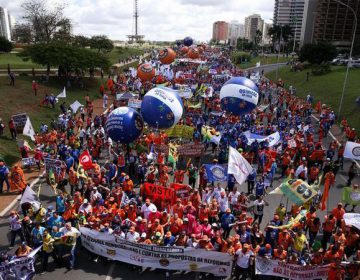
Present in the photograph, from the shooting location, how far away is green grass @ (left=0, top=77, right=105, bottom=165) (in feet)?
67.6

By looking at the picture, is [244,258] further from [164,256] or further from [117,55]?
[117,55]

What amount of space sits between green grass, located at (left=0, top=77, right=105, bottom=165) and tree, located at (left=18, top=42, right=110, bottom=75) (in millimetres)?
2284

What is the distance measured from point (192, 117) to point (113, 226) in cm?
1515

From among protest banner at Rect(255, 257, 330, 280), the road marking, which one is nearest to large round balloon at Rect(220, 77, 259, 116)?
protest banner at Rect(255, 257, 330, 280)

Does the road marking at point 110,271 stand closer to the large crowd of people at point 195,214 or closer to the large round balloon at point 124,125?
the large crowd of people at point 195,214

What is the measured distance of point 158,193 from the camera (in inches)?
509

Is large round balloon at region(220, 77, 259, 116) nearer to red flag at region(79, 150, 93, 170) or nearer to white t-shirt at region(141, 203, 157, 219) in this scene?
red flag at region(79, 150, 93, 170)

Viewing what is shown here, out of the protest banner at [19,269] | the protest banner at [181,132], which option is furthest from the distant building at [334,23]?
the protest banner at [19,269]

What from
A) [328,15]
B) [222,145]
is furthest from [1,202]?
[328,15]

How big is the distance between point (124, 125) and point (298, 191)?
9.18 metres

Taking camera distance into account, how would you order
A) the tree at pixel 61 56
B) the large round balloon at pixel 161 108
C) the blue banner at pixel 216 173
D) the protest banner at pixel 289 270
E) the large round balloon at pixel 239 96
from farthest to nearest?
1. the tree at pixel 61 56
2. the large round balloon at pixel 239 96
3. the large round balloon at pixel 161 108
4. the blue banner at pixel 216 173
5. the protest banner at pixel 289 270

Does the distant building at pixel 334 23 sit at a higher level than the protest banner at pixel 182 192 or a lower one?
higher

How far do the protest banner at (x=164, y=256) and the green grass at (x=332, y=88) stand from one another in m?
20.8

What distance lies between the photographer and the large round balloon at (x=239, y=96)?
72.5 ft
